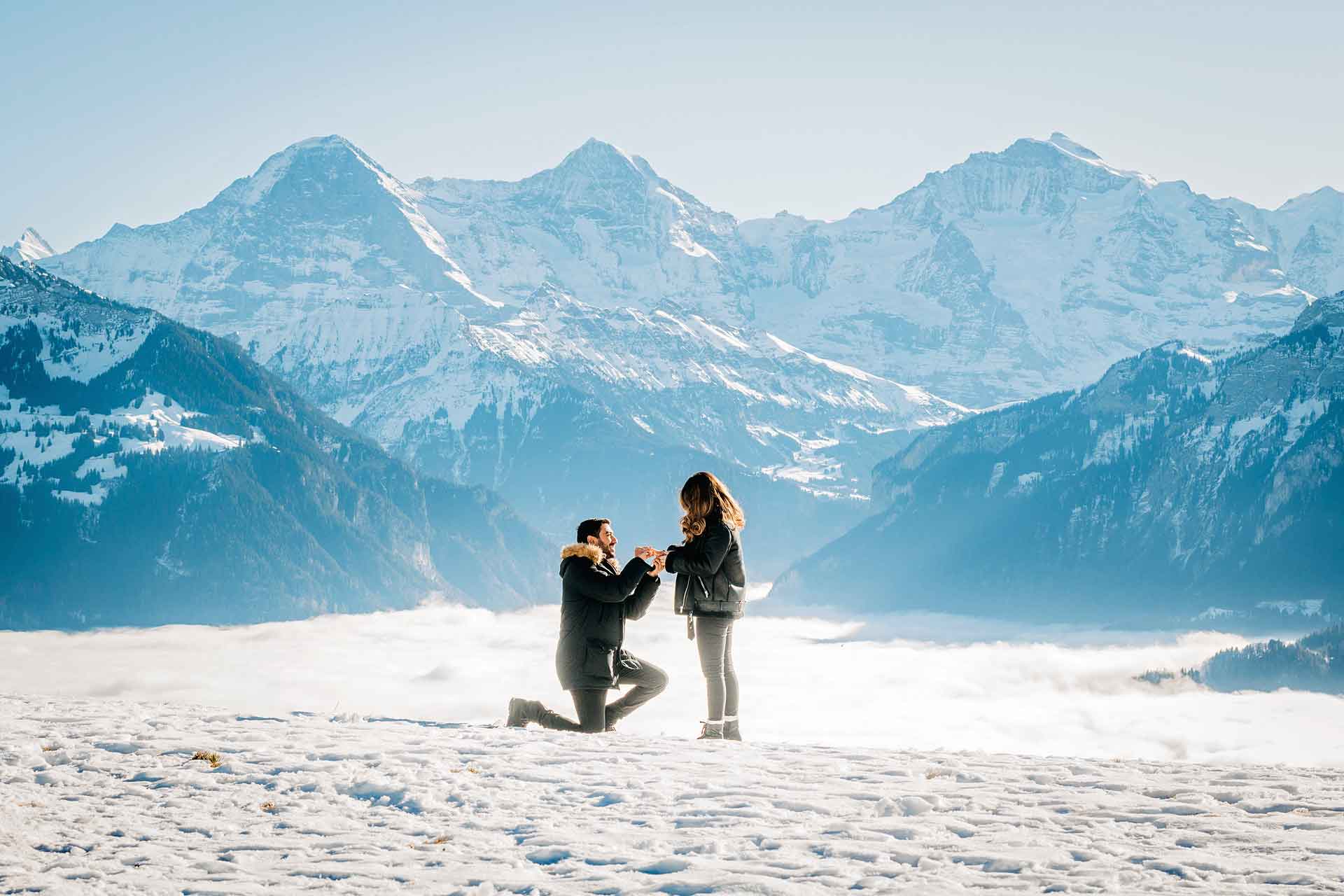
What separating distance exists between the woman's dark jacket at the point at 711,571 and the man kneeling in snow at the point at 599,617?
44 centimetres

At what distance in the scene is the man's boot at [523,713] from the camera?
85.7 ft

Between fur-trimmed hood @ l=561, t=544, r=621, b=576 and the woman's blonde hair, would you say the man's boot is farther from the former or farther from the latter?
the woman's blonde hair

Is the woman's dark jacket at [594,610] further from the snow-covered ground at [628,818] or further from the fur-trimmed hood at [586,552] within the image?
the snow-covered ground at [628,818]

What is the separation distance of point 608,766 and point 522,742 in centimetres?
268

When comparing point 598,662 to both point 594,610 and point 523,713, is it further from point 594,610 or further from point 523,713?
point 523,713

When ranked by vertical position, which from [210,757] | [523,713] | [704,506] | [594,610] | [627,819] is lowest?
[627,819]

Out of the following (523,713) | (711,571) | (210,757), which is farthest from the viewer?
(523,713)

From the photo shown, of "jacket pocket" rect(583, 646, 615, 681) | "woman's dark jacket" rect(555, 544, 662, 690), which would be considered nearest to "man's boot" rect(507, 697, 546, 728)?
"woman's dark jacket" rect(555, 544, 662, 690)

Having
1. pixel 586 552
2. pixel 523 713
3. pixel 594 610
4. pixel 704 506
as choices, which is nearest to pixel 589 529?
pixel 586 552

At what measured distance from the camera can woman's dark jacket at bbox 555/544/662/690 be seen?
23.5 meters

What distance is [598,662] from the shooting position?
2416 cm

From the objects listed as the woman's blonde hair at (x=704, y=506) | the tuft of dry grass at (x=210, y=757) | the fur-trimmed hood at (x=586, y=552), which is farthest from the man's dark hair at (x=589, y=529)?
the tuft of dry grass at (x=210, y=757)

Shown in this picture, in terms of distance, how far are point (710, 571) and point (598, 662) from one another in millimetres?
2529

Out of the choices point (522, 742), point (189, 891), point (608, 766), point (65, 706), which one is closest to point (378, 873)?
point (189, 891)
